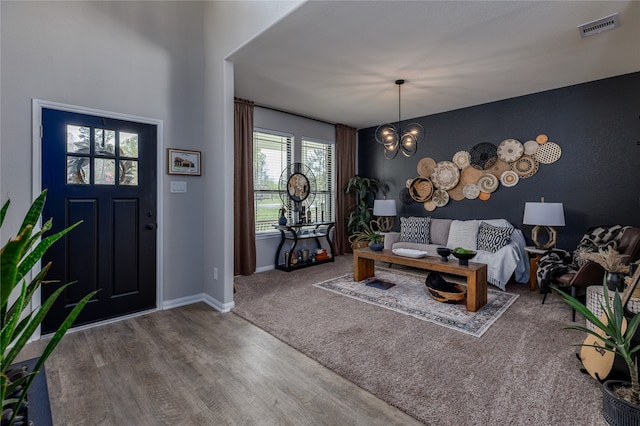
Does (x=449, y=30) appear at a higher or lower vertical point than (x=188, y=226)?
higher

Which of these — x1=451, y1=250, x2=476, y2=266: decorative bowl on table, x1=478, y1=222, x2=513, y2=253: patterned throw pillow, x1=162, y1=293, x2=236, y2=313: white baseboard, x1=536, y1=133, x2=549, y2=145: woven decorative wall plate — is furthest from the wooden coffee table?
x1=536, y1=133, x2=549, y2=145: woven decorative wall plate

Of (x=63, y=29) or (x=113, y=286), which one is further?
(x=113, y=286)

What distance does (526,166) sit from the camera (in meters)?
4.48

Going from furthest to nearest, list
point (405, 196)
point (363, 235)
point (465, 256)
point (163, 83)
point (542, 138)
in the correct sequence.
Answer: point (405, 196) < point (363, 235) < point (542, 138) < point (465, 256) < point (163, 83)

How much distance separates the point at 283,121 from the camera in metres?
5.28

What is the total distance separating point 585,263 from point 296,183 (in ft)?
12.9

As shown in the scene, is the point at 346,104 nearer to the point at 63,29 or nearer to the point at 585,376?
the point at 63,29

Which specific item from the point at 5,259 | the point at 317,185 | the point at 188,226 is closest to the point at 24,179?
the point at 188,226

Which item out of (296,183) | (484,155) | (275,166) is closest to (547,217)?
(484,155)

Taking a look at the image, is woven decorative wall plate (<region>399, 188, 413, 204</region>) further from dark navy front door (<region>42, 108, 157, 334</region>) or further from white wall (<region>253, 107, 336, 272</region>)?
dark navy front door (<region>42, 108, 157, 334</region>)

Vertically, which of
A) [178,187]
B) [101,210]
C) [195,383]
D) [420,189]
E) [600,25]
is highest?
[600,25]

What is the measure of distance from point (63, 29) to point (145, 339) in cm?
273

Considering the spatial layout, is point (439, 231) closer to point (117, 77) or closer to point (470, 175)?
point (470, 175)

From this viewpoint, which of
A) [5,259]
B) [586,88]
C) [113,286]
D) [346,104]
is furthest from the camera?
[346,104]
